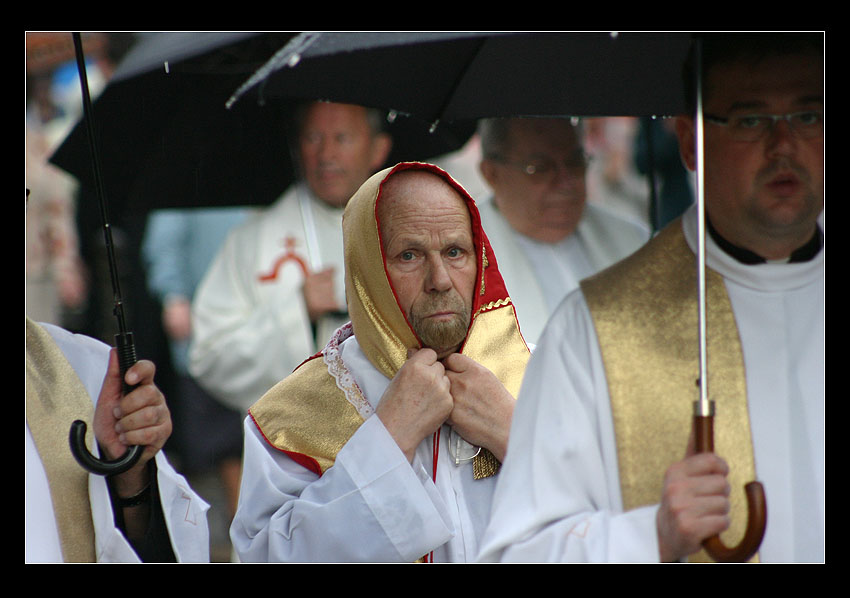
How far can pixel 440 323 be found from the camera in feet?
11.8

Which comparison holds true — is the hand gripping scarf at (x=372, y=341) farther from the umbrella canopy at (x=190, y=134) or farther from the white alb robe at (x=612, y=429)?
the umbrella canopy at (x=190, y=134)

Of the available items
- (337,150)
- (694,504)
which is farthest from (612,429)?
(337,150)

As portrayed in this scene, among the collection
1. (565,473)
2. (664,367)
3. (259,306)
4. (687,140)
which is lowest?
(565,473)

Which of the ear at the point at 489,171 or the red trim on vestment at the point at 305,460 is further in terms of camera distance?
the ear at the point at 489,171

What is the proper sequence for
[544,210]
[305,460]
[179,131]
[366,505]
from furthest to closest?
[544,210], [179,131], [305,460], [366,505]

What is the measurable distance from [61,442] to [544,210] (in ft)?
6.28

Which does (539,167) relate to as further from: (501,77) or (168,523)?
(168,523)

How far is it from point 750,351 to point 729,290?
169mm

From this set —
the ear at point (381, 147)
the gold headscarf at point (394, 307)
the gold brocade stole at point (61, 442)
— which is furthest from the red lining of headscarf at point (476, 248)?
the ear at point (381, 147)

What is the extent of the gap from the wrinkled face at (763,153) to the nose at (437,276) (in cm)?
77

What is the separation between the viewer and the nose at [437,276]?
360 centimetres

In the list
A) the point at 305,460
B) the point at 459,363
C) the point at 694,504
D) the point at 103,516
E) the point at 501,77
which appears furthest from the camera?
the point at 501,77

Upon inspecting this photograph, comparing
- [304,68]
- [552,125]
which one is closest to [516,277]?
[552,125]

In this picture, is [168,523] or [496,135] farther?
[496,135]
